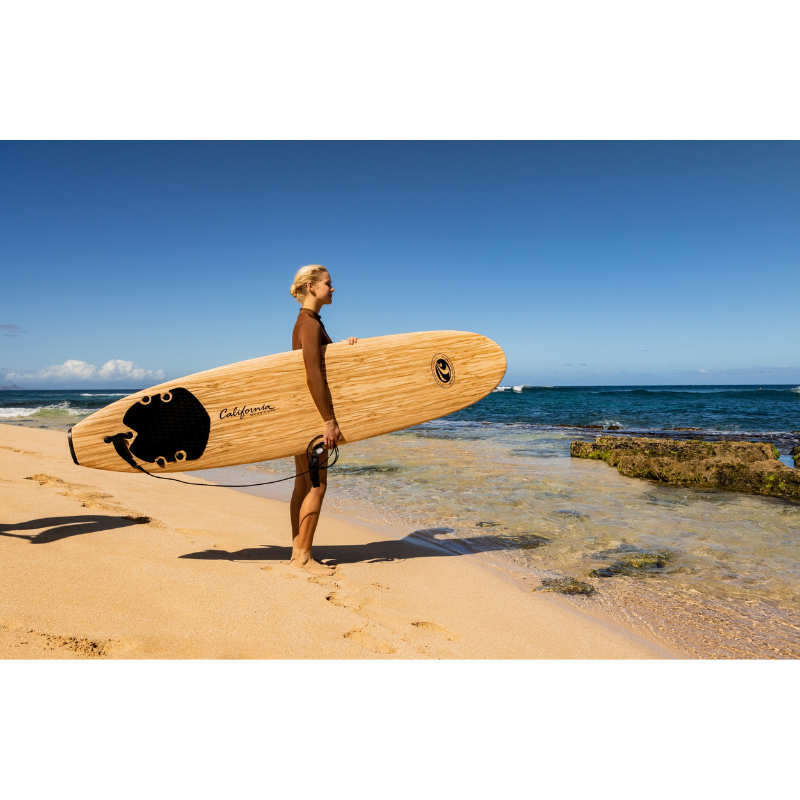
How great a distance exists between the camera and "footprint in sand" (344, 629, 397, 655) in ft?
6.72

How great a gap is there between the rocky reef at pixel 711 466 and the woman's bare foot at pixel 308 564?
5.16 metres

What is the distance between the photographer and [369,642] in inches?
82.2

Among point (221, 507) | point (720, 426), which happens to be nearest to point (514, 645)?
point (221, 507)

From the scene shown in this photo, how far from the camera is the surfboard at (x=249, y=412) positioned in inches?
120

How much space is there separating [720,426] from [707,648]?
1676 centimetres

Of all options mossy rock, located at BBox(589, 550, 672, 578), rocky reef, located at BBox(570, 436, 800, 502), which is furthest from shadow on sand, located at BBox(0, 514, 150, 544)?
rocky reef, located at BBox(570, 436, 800, 502)

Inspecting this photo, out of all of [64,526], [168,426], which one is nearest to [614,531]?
[168,426]

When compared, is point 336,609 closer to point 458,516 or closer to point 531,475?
point 458,516

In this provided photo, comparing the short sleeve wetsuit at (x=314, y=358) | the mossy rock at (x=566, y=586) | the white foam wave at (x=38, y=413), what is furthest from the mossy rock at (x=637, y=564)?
the white foam wave at (x=38, y=413)

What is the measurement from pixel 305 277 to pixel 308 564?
1.75 meters

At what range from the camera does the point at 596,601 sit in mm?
2799

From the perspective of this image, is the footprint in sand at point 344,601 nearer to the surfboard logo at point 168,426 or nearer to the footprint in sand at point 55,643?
the footprint in sand at point 55,643

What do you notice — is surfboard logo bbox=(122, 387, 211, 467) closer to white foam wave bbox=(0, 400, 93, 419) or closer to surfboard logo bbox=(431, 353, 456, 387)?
surfboard logo bbox=(431, 353, 456, 387)

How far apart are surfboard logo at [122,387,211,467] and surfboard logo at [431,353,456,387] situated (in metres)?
1.64
